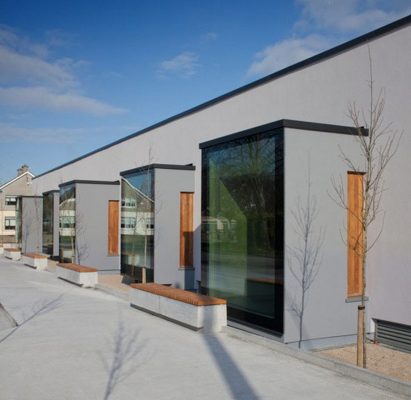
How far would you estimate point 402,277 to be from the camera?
10.0 meters

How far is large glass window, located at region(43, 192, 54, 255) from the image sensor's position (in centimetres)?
2969

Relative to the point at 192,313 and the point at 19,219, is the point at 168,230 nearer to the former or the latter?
the point at 192,313

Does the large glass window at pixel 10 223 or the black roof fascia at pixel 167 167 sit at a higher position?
the black roof fascia at pixel 167 167

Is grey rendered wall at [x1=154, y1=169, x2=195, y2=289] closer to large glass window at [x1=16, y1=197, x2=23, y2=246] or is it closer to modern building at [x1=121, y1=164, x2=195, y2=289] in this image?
modern building at [x1=121, y1=164, x2=195, y2=289]

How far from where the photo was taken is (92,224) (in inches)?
904

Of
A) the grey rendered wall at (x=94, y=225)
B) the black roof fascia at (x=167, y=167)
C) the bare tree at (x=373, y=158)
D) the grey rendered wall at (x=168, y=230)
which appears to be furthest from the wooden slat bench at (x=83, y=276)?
the bare tree at (x=373, y=158)

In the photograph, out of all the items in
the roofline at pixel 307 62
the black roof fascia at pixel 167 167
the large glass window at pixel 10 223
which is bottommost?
the large glass window at pixel 10 223

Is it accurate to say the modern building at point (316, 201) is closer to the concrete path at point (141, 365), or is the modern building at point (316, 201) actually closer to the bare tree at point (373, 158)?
the bare tree at point (373, 158)

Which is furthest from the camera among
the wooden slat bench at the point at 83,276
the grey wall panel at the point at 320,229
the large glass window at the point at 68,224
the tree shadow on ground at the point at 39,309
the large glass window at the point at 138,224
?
the large glass window at the point at 68,224

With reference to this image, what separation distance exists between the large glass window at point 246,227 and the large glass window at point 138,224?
4.82m

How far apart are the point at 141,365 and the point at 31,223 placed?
28858 millimetres

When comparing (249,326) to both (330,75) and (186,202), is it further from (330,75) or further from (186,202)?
(186,202)

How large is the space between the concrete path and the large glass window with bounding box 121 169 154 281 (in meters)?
4.91

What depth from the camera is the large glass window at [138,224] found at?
16.6 m
